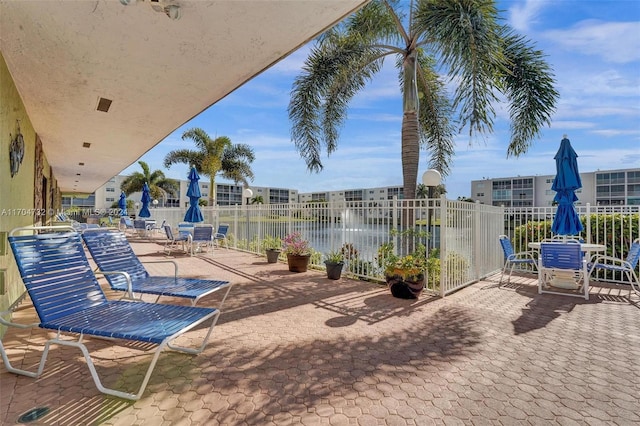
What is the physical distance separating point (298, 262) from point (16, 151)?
5.31 metres

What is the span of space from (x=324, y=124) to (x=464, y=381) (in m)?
7.22

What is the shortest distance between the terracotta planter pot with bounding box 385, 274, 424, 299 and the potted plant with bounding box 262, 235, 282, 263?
4.42 metres

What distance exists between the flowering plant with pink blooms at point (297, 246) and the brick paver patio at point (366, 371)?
2.83 metres

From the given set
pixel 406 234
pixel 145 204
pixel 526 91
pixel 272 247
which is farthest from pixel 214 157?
pixel 526 91

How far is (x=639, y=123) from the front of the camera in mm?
7199

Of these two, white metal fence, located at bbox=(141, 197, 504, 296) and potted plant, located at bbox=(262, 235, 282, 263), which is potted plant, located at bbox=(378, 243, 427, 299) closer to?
white metal fence, located at bbox=(141, 197, 504, 296)

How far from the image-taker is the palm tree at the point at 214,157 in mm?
20703

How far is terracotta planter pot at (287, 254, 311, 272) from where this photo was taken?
753 centimetres

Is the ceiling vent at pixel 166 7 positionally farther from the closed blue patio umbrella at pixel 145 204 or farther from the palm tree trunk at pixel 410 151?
the closed blue patio umbrella at pixel 145 204

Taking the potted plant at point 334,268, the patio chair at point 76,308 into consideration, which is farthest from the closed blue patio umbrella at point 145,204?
the patio chair at point 76,308

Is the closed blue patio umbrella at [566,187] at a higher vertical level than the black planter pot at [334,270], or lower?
higher

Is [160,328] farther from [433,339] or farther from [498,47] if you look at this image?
[498,47]

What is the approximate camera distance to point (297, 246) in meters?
7.73

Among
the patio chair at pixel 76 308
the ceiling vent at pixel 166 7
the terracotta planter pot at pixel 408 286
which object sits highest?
the ceiling vent at pixel 166 7
